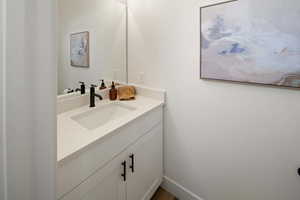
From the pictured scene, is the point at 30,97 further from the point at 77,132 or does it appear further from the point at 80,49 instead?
the point at 80,49

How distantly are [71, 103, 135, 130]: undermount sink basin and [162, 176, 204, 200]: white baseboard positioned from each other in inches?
32.3

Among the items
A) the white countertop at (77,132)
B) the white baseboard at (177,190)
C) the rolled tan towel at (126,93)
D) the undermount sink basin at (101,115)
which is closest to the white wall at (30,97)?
the white countertop at (77,132)

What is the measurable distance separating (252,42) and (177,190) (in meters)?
1.43

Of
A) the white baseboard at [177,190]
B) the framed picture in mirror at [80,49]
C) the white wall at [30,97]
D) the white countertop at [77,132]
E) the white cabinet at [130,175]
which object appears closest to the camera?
the white wall at [30,97]

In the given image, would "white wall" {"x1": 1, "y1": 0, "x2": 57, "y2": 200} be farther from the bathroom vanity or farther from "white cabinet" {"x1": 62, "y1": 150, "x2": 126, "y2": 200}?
"white cabinet" {"x1": 62, "y1": 150, "x2": 126, "y2": 200}

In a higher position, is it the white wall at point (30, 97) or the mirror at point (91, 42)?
the mirror at point (91, 42)

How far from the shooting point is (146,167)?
1.53 meters

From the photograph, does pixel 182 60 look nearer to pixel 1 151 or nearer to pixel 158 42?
pixel 158 42

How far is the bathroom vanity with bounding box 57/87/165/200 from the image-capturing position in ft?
2.95

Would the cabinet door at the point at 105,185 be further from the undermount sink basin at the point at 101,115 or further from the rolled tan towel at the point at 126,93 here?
the rolled tan towel at the point at 126,93

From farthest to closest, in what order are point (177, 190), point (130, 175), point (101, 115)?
point (177, 190) → point (101, 115) → point (130, 175)

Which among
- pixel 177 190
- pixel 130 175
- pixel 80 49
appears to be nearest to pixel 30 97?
pixel 130 175

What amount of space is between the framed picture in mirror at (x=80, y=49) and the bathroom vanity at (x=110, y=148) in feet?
0.98

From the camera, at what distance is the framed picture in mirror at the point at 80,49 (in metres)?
1.52
